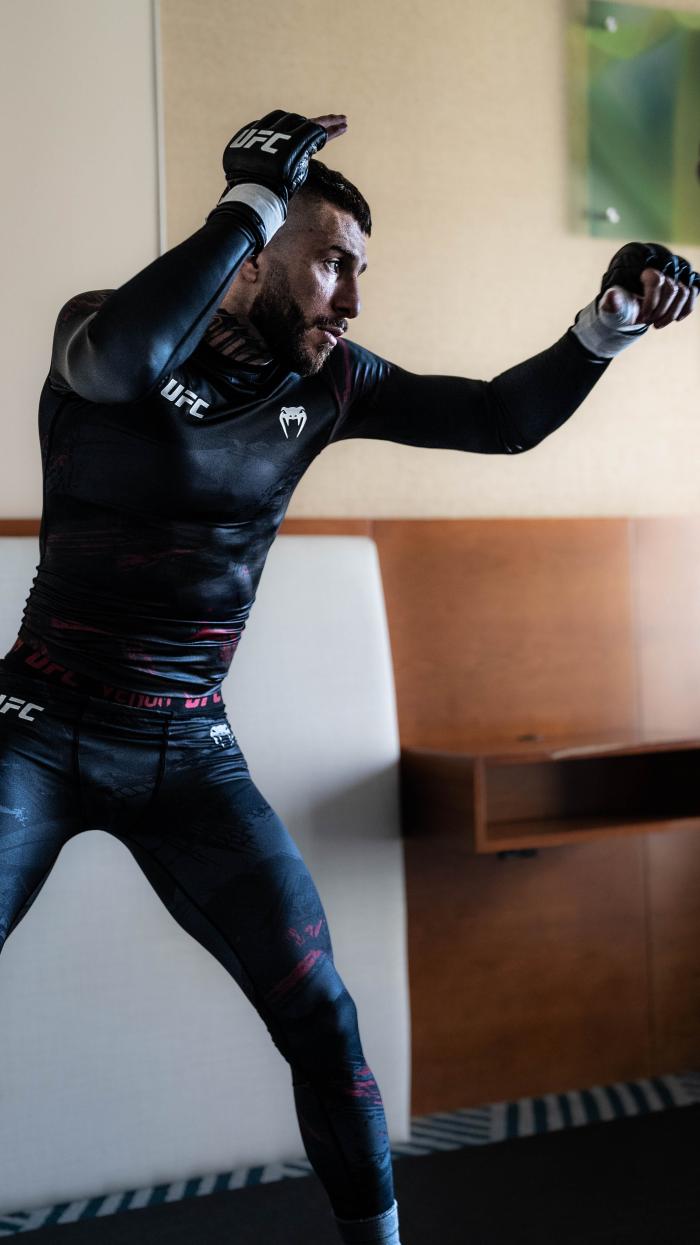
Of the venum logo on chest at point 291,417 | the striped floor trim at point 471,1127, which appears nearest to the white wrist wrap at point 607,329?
the venum logo on chest at point 291,417

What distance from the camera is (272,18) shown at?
214 cm

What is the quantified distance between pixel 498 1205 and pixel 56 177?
185cm

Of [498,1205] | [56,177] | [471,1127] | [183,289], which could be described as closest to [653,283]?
[183,289]

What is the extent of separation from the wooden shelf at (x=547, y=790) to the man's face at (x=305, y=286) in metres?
0.78

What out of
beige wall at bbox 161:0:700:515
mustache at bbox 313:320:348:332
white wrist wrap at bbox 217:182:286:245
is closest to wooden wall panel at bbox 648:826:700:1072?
beige wall at bbox 161:0:700:515

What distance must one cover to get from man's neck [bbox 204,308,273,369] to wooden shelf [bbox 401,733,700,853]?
78 centimetres

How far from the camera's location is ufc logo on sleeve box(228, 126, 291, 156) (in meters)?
1.23

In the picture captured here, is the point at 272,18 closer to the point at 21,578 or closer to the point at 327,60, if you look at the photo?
the point at 327,60

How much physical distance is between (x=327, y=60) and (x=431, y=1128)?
6.60 ft

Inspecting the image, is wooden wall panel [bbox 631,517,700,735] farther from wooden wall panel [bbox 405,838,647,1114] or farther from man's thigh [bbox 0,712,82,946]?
man's thigh [bbox 0,712,82,946]

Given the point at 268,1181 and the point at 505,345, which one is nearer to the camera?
the point at 268,1181

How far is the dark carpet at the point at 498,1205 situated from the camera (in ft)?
5.62

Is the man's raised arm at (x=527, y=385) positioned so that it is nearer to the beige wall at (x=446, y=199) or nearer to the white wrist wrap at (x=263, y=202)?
the white wrist wrap at (x=263, y=202)

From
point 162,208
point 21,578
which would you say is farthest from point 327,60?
point 21,578
